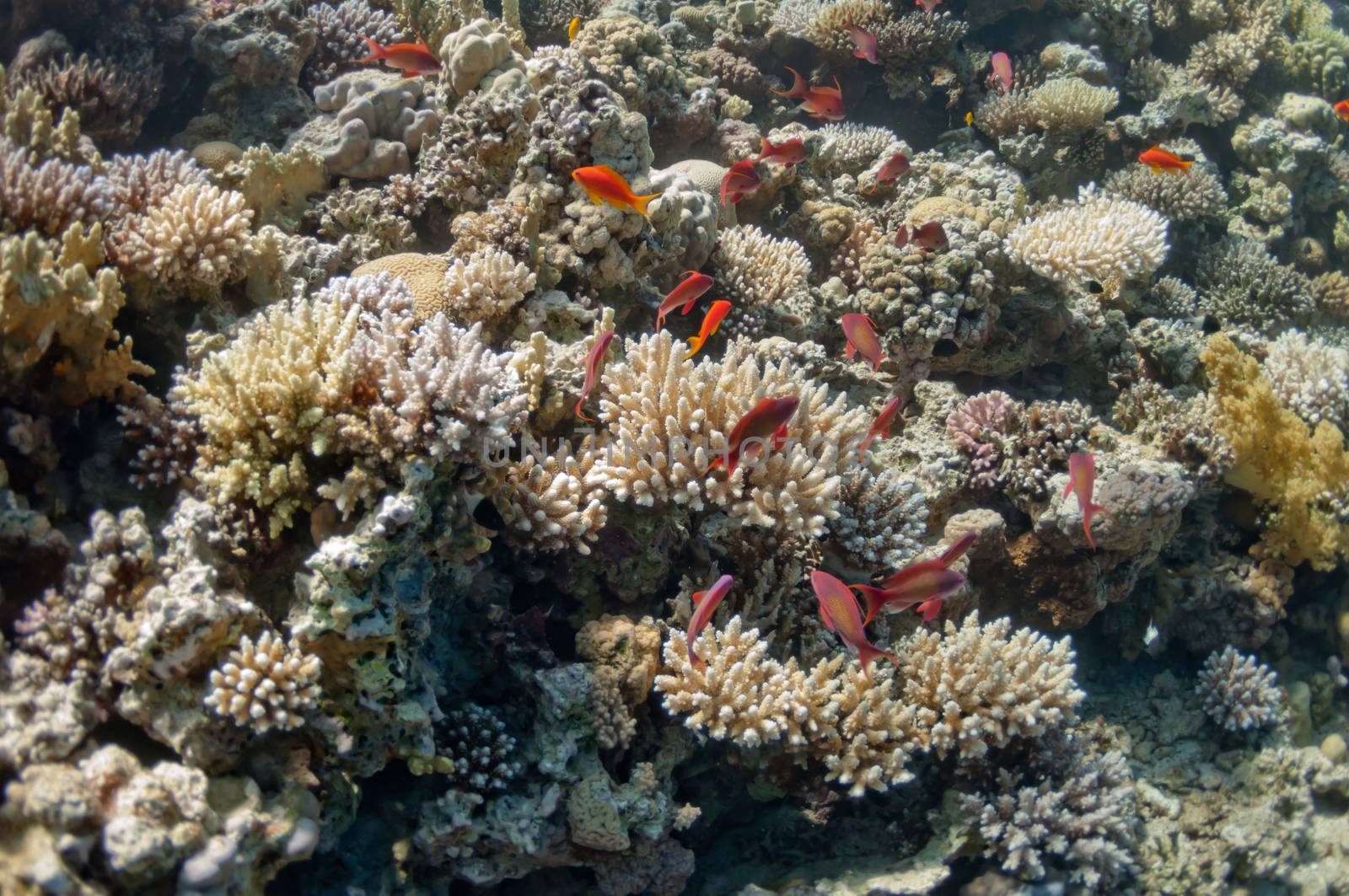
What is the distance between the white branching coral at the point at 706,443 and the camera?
354cm

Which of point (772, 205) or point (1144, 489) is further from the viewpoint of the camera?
point (772, 205)

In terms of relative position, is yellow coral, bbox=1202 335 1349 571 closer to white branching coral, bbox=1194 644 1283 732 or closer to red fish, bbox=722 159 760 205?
white branching coral, bbox=1194 644 1283 732

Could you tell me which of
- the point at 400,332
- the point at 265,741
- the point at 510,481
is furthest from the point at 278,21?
the point at 265,741

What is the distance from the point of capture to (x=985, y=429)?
16.5ft

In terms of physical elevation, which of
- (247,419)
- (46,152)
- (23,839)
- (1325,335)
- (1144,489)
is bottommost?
(1325,335)

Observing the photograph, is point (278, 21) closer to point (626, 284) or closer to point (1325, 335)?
point (626, 284)

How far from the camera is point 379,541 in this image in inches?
109

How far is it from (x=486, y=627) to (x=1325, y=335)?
9737 mm

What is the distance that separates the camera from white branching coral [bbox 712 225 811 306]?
5156 mm

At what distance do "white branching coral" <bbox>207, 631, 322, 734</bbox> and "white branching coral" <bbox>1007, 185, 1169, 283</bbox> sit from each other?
5.14 metres

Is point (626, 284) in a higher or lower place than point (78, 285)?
lower

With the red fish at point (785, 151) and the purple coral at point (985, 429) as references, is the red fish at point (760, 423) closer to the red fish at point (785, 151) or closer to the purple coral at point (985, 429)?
the purple coral at point (985, 429)

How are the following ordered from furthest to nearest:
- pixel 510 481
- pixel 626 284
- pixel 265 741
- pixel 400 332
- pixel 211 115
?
pixel 211 115, pixel 626 284, pixel 510 481, pixel 400 332, pixel 265 741

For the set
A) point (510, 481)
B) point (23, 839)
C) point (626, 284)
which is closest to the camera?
point (23, 839)
